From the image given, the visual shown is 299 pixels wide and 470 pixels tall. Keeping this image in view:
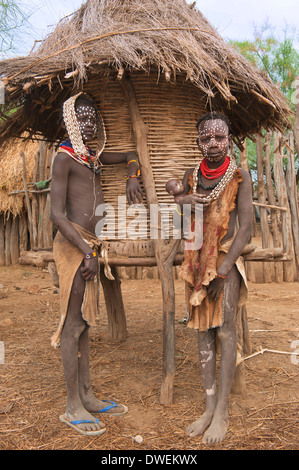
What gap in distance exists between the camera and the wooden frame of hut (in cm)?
305

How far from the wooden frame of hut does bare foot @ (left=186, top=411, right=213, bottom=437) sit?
17.5 inches

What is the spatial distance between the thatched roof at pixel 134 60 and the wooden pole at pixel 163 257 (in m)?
0.33

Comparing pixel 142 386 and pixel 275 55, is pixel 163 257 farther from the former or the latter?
pixel 275 55

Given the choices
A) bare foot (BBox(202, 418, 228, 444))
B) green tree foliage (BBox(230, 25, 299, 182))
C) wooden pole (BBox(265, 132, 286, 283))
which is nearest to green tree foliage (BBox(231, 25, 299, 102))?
green tree foliage (BBox(230, 25, 299, 182))

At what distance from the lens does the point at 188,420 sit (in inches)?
112

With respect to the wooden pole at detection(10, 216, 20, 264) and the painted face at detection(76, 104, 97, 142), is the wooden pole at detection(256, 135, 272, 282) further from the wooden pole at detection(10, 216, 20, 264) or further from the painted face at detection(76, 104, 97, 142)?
the wooden pole at detection(10, 216, 20, 264)

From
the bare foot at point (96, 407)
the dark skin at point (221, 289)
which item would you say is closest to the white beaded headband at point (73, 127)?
the dark skin at point (221, 289)

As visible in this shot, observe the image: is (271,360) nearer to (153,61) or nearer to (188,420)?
(188,420)

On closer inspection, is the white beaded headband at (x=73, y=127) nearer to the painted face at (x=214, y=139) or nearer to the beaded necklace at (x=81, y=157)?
the beaded necklace at (x=81, y=157)

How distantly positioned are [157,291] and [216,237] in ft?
16.1

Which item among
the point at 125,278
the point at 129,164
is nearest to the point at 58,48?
the point at 129,164

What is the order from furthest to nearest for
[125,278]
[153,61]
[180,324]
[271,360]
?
[125,278] < [180,324] < [271,360] < [153,61]

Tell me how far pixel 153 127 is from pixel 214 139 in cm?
89

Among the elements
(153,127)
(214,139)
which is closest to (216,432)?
(214,139)
